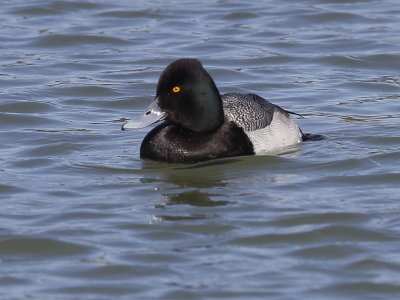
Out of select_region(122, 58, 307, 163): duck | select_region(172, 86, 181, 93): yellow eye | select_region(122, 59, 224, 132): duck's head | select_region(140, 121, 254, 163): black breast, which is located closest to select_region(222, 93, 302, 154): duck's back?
select_region(122, 58, 307, 163): duck

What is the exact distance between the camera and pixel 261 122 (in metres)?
11.5

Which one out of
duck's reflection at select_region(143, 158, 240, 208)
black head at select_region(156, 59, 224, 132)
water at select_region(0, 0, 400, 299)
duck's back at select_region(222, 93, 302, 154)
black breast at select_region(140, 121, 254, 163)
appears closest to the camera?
water at select_region(0, 0, 400, 299)

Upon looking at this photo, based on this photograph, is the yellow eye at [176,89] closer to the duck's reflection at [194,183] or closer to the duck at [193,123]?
the duck at [193,123]

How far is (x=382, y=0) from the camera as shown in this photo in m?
19.2

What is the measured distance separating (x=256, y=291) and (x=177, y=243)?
111cm

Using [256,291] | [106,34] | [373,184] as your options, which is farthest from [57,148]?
[106,34]

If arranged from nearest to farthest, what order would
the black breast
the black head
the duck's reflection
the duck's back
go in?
the duck's reflection, the black head, the black breast, the duck's back

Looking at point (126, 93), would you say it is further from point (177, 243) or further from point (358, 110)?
point (177, 243)

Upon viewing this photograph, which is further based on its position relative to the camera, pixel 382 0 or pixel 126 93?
pixel 382 0

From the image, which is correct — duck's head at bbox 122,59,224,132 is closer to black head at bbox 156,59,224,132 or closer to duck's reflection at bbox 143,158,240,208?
black head at bbox 156,59,224,132

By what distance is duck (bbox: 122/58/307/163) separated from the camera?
10.8m

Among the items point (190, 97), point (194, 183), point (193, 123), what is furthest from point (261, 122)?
point (194, 183)

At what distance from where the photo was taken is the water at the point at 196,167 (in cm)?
791

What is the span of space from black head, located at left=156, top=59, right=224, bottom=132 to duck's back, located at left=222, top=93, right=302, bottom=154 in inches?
11.8
